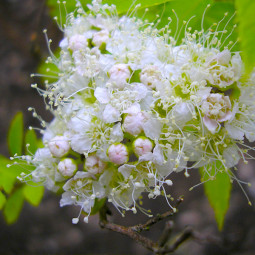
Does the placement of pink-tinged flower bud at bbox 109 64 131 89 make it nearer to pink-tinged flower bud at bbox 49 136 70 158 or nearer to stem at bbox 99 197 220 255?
pink-tinged flower bud at bbox 49 136 70 158

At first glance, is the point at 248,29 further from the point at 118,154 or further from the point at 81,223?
the point at 81,223

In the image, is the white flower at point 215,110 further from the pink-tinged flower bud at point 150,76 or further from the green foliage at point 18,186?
the green foliage at point 18,186

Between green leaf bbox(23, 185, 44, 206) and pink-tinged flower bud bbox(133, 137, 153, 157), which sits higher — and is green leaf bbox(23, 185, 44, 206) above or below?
below

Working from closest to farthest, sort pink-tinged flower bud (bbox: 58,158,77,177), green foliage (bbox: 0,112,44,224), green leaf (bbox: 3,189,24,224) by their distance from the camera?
pink-tinged flower bud (bbox: 58,158,77,177)
green foliage (bbox: 0,112,44,224)
green leaf (bbox: 3,189,24,224)

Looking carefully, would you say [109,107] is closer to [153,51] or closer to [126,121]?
[126,121]

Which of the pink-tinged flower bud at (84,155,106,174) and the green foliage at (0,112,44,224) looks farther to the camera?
the green foliage at (0,112,44,224)

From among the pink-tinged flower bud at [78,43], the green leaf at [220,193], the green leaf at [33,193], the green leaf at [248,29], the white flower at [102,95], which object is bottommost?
the green leaf at [33,193]

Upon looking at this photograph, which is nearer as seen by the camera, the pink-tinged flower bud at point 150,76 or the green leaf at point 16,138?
the pink-tinged flower bud at point 150,76

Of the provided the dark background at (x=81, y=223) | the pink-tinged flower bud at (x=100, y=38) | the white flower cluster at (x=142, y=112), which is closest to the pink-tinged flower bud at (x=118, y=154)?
the white flower cluster at (x=142, y=112)

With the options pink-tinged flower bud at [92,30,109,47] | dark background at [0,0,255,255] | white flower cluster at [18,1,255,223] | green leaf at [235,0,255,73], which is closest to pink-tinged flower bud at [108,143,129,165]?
white flower cluster at [18,1,255,223]
